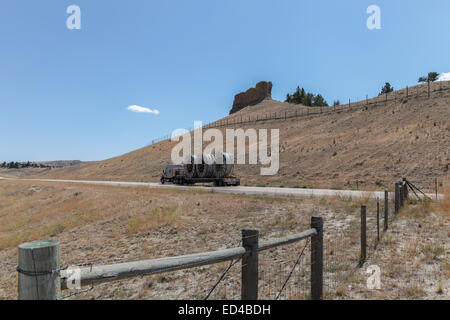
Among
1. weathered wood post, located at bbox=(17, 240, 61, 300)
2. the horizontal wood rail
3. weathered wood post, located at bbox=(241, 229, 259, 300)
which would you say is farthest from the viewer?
weathered wood post, located at bbox=(241, 229, 259, 300)

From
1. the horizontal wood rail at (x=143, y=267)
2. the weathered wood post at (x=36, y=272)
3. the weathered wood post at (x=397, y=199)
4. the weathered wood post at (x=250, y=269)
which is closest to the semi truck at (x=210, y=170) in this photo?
the weathered wood post at (x=397, y=199)

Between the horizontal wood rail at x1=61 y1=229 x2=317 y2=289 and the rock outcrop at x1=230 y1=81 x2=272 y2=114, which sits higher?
the rock outcrop at x1=230 y1=81 x2=272 y2=114

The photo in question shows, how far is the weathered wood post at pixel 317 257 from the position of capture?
4.98 meters

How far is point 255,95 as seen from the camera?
12206 cm

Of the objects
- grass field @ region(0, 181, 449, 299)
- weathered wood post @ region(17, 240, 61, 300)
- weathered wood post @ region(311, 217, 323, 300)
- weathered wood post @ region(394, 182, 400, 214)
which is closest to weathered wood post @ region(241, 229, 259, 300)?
grass field @ region(0, 181, 449, 299)

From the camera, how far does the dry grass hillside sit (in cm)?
2795

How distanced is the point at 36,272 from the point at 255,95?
12344cm

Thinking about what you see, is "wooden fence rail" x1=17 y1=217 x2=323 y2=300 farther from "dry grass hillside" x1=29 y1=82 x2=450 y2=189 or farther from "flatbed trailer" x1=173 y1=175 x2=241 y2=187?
"flatbed trailer" x1=173 y1=175 x2=241 y2=187

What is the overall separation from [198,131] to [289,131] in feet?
122

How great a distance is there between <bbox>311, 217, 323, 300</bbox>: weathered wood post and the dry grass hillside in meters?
22.4

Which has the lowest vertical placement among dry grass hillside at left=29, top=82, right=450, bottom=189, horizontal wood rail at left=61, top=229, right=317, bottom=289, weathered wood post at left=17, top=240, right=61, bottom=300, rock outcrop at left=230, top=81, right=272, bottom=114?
horizontal wood rail at left=61, top=229, right=317, bottom=289
